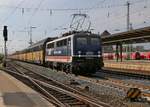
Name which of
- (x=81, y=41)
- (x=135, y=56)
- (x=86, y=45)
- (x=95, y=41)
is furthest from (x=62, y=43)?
(x=135, y=56)

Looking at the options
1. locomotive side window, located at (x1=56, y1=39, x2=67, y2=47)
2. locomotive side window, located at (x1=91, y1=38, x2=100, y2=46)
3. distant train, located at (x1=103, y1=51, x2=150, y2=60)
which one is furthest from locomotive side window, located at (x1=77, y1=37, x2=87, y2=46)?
distant train, located at (x1=103, y1=51, x2=150, y2=60)

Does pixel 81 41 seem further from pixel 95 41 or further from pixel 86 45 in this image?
pixel 95 41

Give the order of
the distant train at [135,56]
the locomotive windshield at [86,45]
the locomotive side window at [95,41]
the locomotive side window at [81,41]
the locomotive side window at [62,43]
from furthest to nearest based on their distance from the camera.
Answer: the distant train at [135,56], the locomotive side window at [62,43], the locomotive side window at [95,41], the locomotive side window at [81,41], the locomotive windshield at [86,45]

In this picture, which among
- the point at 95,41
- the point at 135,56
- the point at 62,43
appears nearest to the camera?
the point at 95,41

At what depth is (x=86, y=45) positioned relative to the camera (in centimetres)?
2994

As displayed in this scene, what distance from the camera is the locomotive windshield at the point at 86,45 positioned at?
97.1 ft

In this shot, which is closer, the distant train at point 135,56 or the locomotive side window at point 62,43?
the locomotive side window at point 62,43

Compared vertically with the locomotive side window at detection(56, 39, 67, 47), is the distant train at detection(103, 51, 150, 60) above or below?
below

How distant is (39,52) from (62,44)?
744 inches

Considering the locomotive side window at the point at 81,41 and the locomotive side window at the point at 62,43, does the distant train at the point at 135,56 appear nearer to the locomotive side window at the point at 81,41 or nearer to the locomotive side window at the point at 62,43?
the locomotive side window at the point at 62,43

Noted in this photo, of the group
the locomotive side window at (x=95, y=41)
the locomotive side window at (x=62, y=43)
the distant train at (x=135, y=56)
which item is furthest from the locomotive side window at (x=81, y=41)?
the distant train at (x=135, y=56)

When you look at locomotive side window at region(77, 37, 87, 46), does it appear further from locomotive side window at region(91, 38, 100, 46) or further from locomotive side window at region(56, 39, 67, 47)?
locomotive side window at region(56, 39, 67, 47)

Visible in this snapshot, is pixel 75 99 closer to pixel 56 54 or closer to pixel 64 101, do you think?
pixel 64 101

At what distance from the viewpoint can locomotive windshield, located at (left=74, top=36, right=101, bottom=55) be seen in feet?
97.1
